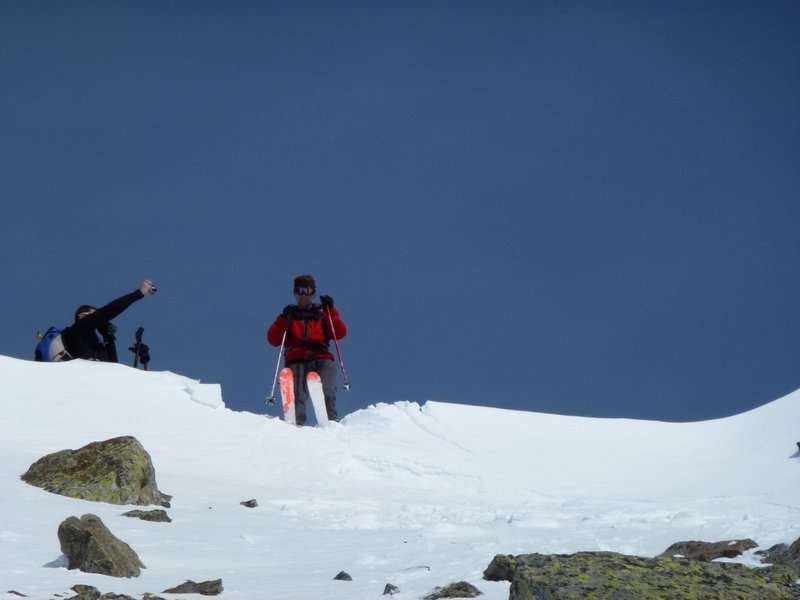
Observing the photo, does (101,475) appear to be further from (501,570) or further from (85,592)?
(501,570)

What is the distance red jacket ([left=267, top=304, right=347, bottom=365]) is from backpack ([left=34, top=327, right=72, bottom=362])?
11.2ft

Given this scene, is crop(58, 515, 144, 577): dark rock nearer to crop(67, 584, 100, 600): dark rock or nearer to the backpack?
crop(67, 584, 100, 600): dark rock

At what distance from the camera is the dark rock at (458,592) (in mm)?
5012

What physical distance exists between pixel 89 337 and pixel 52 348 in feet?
2.53

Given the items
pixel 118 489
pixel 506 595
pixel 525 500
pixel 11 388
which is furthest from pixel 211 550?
pixel 11 388

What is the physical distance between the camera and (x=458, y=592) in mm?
5035

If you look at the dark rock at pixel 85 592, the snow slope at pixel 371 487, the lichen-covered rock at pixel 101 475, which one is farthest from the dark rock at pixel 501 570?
the lichen-covered rock at pixel 101 475

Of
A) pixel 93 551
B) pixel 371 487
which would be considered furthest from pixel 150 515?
pixel 371 487

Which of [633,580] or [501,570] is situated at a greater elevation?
[501,570]

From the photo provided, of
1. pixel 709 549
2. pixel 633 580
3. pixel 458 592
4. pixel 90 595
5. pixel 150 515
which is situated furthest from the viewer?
pixel 150 515

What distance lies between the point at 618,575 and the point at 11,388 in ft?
35.3

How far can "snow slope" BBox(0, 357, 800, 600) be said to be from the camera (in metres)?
6.02

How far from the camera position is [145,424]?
12.4 m

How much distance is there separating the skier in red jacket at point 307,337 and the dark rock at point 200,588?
33.4 feet
